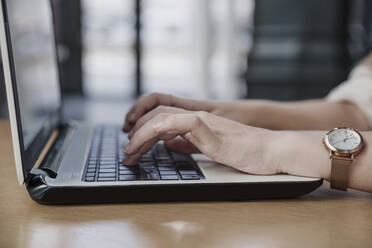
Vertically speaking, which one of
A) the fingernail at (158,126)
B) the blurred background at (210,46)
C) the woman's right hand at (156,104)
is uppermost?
the fingernail at (158,126)

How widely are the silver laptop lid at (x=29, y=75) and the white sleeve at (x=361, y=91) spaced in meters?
0.68

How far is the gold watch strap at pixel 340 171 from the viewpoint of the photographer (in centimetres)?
63

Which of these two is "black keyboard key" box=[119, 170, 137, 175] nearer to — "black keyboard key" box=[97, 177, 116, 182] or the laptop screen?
"black keyboard key" box=[97, 177, 116, 182]

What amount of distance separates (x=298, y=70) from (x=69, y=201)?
4388mm

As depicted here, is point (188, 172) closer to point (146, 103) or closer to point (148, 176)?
point (148, 176)

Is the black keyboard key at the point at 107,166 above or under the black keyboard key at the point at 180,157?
above

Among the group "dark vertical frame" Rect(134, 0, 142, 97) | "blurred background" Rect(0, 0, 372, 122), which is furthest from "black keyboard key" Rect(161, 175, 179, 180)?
"dark vertical frame" Rect(134, 0, 142, 97)

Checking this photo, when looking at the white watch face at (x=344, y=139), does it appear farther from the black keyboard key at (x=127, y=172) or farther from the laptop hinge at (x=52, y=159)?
the laptop hinge at (x=52, y=159)

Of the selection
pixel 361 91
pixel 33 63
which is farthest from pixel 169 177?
pixel 361 91

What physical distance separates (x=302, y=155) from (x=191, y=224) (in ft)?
0.69

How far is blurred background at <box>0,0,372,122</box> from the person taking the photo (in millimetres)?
4305

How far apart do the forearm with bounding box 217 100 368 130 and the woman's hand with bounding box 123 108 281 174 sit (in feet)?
0.86

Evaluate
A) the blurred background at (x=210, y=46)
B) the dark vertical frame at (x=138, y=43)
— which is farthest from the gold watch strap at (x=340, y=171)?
the dark vertical frame at (x=138, y=43)

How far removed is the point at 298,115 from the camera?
101cm
